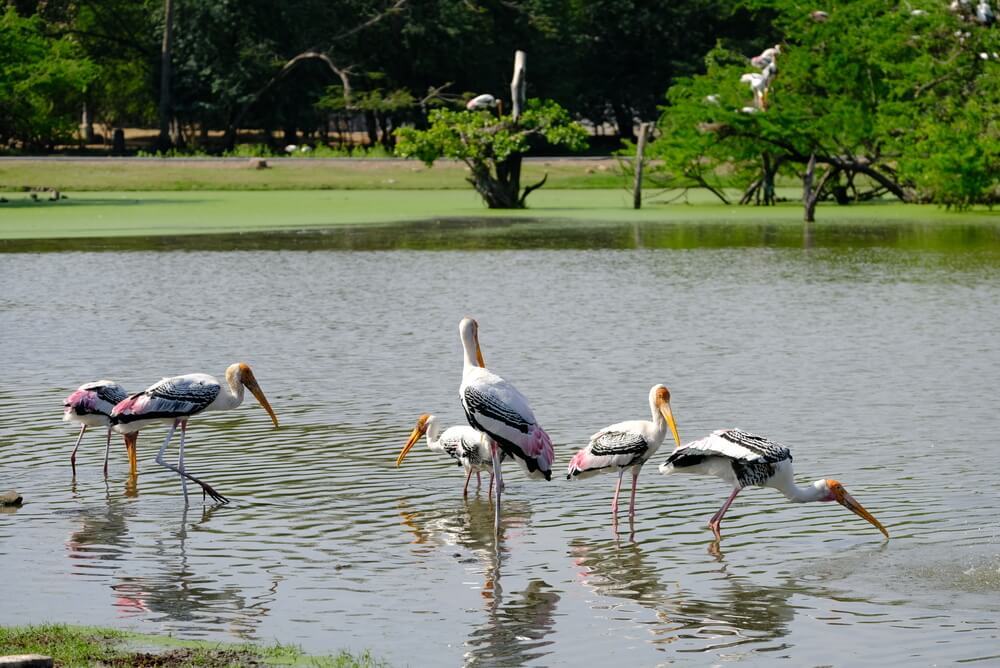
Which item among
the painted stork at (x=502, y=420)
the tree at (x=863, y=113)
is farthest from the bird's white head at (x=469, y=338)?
the tree at (x=863, y=113)

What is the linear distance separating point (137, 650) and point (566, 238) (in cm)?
2764

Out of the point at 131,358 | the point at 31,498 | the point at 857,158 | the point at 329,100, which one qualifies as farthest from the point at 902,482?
the point at 329,100

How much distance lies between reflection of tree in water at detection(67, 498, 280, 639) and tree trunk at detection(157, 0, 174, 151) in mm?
55362

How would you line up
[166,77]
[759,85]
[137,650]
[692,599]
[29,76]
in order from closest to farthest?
[137,650] < [692,599] < [759,85] < [29,76] < [166,77]

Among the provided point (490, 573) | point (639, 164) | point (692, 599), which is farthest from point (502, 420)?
point (639, 164)

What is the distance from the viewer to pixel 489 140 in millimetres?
43188

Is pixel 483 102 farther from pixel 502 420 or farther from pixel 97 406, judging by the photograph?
pixel 502 420

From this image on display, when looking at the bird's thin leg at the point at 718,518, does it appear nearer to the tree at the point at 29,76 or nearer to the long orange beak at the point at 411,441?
the long orange beak at the point at 411,441

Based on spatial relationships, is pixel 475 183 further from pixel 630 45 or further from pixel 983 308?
pixel 630 45

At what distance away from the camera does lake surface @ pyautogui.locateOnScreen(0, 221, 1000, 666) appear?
27.1ft

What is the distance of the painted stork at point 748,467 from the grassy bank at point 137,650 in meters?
3.08

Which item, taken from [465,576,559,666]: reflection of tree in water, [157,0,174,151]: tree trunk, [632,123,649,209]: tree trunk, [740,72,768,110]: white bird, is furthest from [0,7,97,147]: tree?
[465,576,559,666]: reflection of tree in water

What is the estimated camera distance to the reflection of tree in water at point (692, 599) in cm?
804

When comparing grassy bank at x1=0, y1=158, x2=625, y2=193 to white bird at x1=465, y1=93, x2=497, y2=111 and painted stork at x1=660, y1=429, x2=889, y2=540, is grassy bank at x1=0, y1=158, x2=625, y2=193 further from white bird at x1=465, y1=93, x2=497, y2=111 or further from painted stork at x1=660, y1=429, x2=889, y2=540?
painted stork at x1=660, y1=429, x2=889, y2=540
